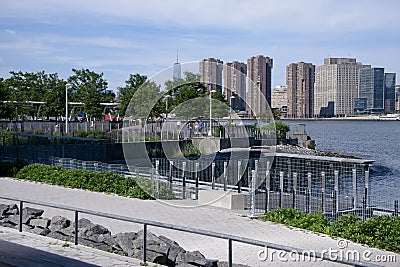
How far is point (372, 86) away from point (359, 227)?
15754cm

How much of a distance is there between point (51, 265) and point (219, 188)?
10.5m

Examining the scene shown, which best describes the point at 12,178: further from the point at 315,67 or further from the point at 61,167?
the point at 315,67

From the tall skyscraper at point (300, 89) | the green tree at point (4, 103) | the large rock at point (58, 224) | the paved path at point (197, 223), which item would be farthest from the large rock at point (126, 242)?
the tall skyscraper at point (300, 89)

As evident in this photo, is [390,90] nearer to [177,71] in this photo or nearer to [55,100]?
[55,100]

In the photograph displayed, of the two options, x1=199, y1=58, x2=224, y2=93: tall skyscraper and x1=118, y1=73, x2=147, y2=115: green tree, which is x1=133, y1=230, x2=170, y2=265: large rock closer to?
x1=199, y1=58, x2=224, y2=93: tall skyscraper

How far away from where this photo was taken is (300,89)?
6511 inches

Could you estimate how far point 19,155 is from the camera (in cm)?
2672

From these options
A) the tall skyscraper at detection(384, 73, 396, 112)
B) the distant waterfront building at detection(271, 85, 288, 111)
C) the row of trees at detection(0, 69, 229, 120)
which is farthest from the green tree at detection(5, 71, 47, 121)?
the tall skyscraper at detection(384, 73, 396, 112)

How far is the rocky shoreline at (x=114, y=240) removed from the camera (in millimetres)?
8281

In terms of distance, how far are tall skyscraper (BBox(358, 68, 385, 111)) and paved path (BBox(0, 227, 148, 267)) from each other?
519 feet

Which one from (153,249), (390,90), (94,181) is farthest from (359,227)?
(390,90)

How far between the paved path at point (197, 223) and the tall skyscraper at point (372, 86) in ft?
495

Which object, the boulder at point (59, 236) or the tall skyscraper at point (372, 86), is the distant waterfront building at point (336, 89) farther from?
the boulder at point (59, 236)

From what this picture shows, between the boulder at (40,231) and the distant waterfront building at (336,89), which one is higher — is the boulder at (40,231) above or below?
below
